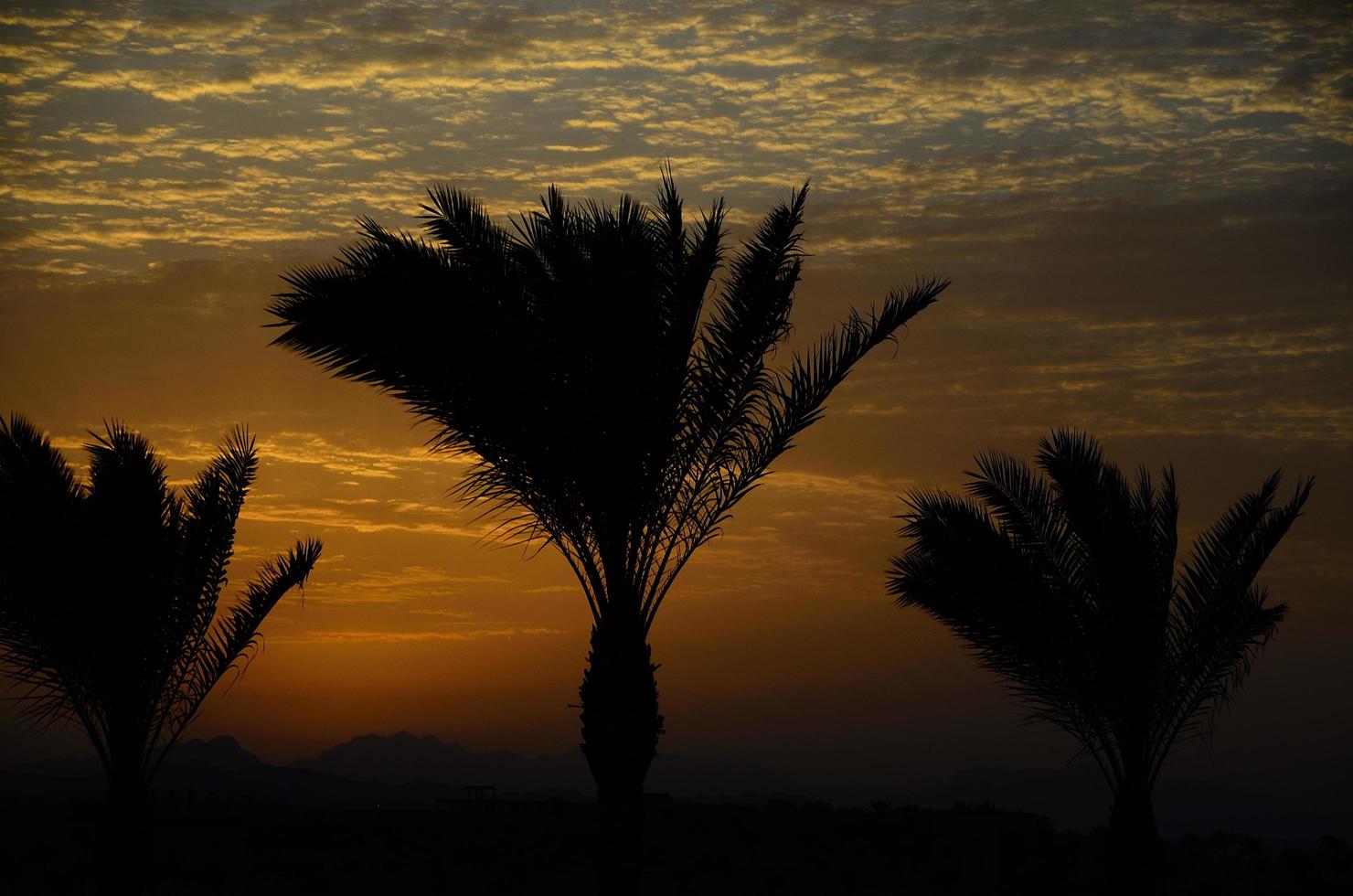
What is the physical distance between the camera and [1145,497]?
17.5 meters

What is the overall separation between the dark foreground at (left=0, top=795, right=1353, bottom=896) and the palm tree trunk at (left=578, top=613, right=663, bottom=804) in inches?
431

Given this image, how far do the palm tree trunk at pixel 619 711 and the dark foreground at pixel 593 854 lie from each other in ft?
35.9

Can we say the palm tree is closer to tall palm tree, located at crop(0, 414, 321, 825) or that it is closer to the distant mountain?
tall palm tree, located at crop(0, 414, 321, 825)

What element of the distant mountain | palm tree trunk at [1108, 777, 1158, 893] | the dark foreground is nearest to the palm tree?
palm tree trunk at [1108, 777, 1158, 893]

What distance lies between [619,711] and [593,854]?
1361cm

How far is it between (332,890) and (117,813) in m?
8.19

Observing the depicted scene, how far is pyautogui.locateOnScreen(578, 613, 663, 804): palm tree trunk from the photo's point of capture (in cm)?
1488

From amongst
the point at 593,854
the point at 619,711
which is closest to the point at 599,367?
the point at 619,711

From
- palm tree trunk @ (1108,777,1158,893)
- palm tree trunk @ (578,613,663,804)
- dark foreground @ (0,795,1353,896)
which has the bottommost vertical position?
dark foreground @ (0,795,1353,896)

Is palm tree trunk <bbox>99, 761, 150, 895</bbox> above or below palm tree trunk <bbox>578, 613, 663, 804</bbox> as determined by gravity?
below

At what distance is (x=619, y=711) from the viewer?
15.0 m

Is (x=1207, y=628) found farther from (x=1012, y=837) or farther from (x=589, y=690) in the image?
(x=1012, y=837)

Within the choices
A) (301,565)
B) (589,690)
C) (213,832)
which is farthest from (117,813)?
(213,832)

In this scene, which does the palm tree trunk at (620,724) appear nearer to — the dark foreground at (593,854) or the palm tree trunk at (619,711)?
the palm tree trunk at (619,711)
